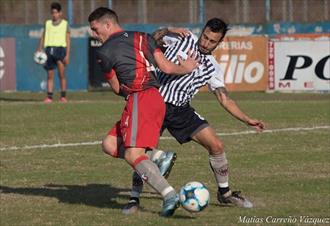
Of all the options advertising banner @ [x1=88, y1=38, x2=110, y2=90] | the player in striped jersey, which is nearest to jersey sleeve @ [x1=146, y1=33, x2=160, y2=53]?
the player in striped jersey

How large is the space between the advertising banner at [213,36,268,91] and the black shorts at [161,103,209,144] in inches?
600

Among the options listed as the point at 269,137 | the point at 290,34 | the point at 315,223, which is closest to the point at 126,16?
the point at 290,34

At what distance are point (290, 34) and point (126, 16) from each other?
1144 cm

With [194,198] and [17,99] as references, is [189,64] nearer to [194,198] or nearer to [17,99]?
[194,198]

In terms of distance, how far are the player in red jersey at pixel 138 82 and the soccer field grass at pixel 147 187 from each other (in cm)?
43

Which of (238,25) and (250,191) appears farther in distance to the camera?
(238,25)

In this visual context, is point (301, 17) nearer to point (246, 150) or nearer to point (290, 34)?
point (290, 34)

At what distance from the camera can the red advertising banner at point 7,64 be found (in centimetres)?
2784

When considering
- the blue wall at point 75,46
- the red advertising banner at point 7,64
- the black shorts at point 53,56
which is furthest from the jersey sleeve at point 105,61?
the red advertising banner at point 7,64

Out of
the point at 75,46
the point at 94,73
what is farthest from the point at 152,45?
the point at 75,46

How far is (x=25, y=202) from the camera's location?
1085 cm

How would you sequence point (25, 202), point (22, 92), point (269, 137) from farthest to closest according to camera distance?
point (22, 92) → point (269, 137) → point (25, 202)

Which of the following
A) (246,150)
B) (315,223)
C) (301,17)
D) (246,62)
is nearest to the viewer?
(315,223)

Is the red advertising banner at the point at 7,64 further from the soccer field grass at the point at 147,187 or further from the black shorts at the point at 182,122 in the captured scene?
the black shorts at the point at 182,122
